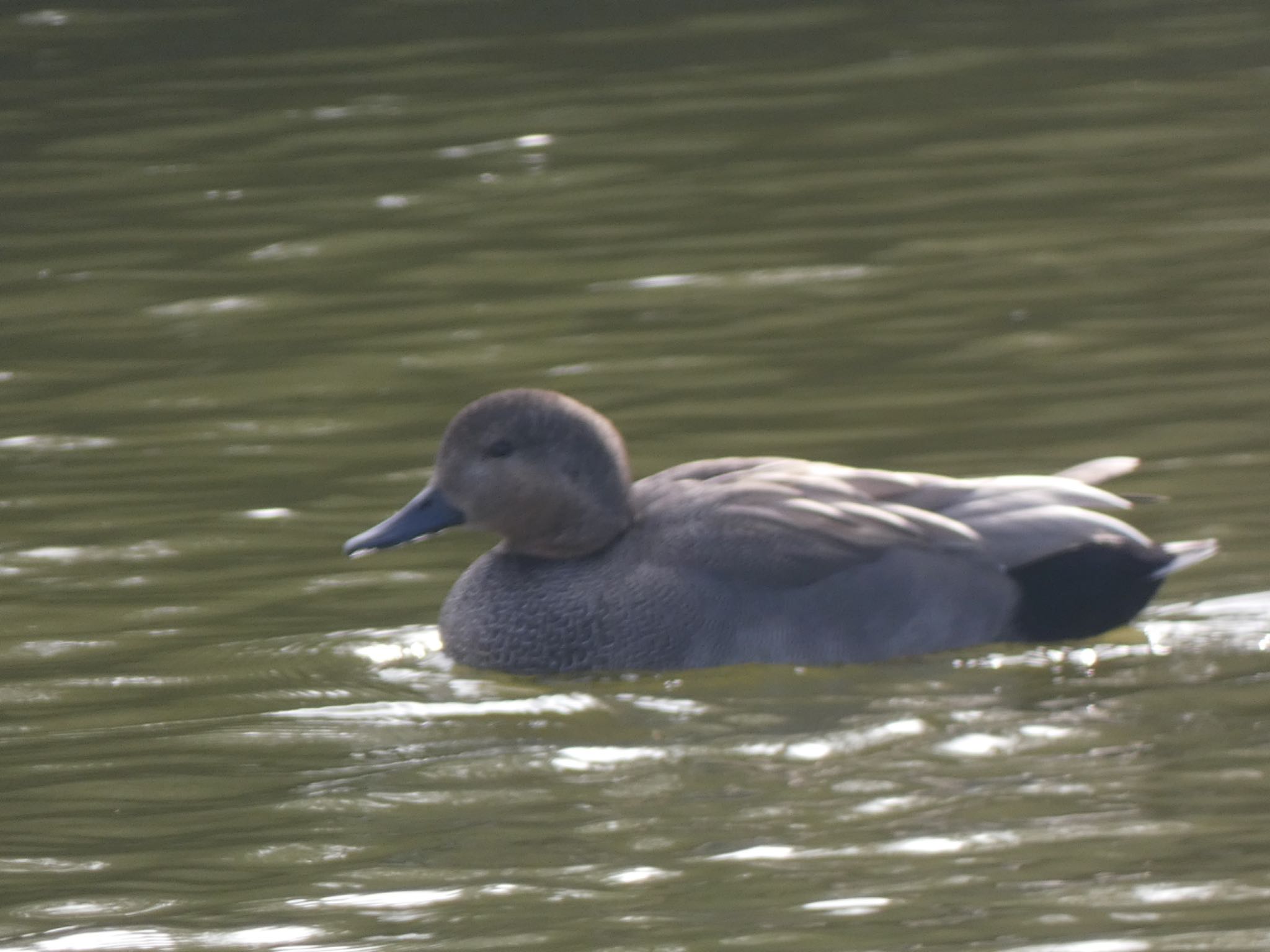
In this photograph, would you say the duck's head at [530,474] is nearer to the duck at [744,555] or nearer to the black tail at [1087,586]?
the duck at [744,555]

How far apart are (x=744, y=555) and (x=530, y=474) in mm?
630

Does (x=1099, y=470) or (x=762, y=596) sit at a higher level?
(x=1099, y=470)

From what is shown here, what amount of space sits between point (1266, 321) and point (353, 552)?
377 centimetres

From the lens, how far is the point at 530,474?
21.4 ft

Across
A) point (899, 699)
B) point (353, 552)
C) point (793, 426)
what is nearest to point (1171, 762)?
point (899, 699)

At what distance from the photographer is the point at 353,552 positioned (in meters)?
6.46

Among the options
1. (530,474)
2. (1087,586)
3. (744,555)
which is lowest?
(1087,586)

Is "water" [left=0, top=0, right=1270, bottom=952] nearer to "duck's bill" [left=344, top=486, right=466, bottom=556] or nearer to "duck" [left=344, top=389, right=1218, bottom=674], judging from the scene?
"duck" [left=344, top=389, right=1218, bottom=674]

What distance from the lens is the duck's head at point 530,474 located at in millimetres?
6500

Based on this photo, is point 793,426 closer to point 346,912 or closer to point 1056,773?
point 1056,773

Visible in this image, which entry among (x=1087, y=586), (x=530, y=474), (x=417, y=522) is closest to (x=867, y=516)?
(x=1087, y=586)

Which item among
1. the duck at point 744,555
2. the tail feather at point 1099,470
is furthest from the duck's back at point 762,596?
the tail feather at point 1099,470

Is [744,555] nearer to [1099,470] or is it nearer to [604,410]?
[1099,470]

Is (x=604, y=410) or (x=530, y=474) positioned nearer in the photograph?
(x=530, y=474)
